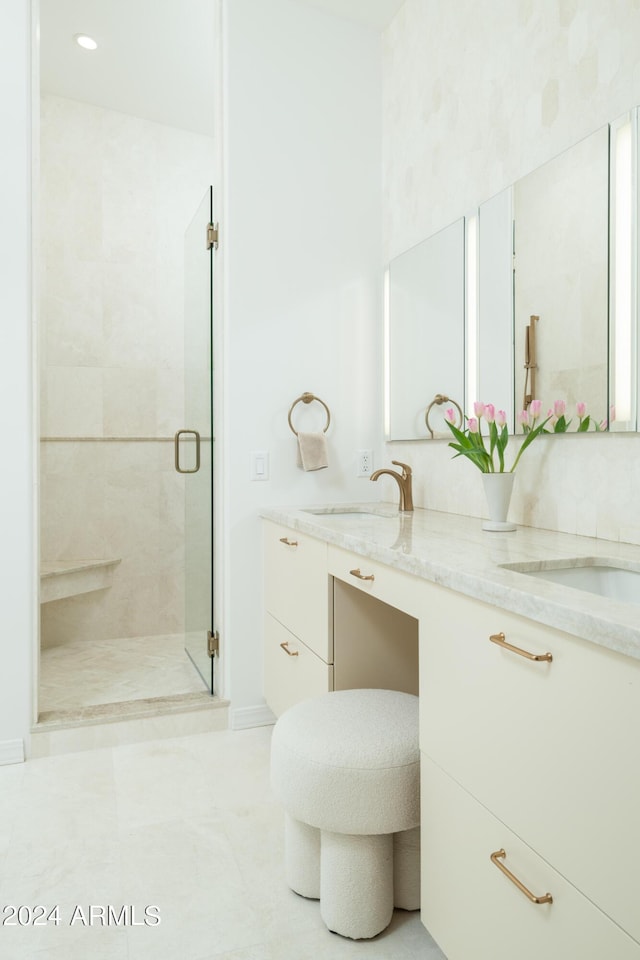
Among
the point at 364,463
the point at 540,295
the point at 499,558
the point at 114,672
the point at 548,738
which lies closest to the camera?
the point at 548,738

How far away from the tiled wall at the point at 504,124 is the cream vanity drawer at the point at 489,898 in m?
0.74

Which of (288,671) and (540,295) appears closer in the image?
(540,295)

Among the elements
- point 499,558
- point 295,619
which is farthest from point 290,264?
point 499,558

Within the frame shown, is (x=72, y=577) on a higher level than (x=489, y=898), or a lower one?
higher

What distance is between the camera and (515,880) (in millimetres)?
968

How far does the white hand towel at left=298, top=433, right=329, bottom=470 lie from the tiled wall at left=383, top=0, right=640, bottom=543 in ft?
1.08

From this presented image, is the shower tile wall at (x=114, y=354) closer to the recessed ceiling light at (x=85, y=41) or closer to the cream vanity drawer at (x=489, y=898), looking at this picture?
the recessed ceiling light at (x=85, y=41)

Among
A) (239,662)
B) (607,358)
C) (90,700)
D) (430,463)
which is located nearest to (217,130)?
(430,463)

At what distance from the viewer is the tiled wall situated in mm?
1487

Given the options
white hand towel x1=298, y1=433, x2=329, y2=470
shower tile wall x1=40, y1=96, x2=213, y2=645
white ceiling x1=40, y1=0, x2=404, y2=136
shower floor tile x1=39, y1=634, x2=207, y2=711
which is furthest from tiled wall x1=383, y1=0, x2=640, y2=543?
shower tile wall x1=40, y1=96, x2=213, y2=645

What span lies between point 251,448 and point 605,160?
1.48 metres

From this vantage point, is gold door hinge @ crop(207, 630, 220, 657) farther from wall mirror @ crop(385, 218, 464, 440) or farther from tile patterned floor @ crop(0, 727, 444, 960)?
wall mirror @ crop(385, 218, 464, 440)

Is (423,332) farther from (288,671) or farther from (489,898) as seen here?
(489,898)

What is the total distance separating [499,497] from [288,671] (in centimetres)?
96
